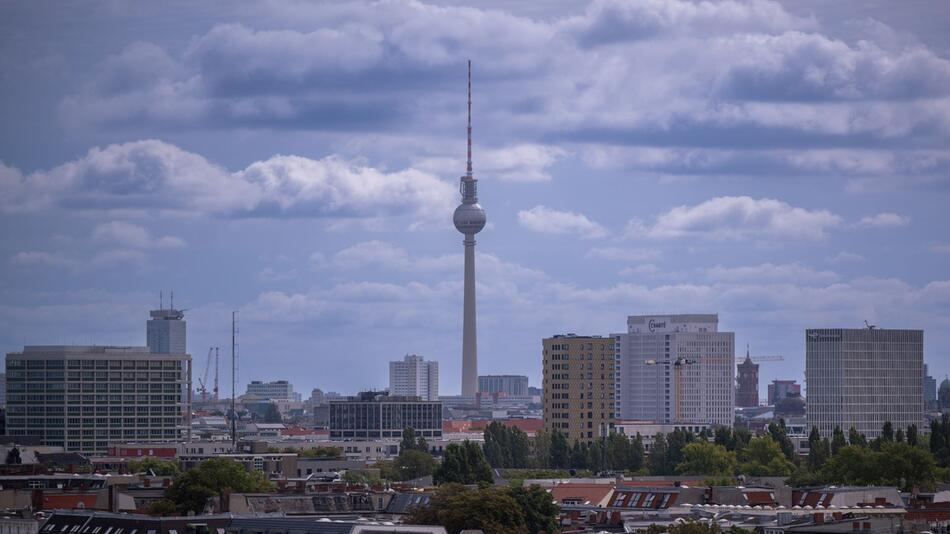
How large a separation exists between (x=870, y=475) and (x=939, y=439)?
28768 mm

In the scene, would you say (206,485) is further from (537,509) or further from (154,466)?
(154,466)

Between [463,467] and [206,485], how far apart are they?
4005cm

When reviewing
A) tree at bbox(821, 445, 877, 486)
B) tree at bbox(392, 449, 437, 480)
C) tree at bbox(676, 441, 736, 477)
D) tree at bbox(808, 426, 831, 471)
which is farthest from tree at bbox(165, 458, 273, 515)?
tree at bbox(676, 441, 736, 477)

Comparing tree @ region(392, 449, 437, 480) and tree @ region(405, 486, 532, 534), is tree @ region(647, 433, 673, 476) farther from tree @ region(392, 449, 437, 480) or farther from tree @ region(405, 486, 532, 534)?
tree @ region(405, 486, 532, 534)

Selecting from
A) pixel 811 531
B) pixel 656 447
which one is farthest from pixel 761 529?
pixel 656 447

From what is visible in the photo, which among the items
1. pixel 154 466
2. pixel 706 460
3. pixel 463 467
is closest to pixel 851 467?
pixel 463 467

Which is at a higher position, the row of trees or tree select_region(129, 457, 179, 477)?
tree select_region(129, 457, 179, 477)

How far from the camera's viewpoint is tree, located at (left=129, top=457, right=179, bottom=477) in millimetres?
170500

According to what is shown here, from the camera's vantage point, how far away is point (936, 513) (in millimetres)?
99625

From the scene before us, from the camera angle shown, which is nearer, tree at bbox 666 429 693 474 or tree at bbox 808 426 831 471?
tree at bbox 808 426 831 471

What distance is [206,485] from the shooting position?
11200cm

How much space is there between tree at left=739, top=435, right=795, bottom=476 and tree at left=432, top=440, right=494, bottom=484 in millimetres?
33323

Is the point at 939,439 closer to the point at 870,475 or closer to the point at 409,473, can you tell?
the point at 870,475

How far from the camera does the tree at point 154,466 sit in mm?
170500
